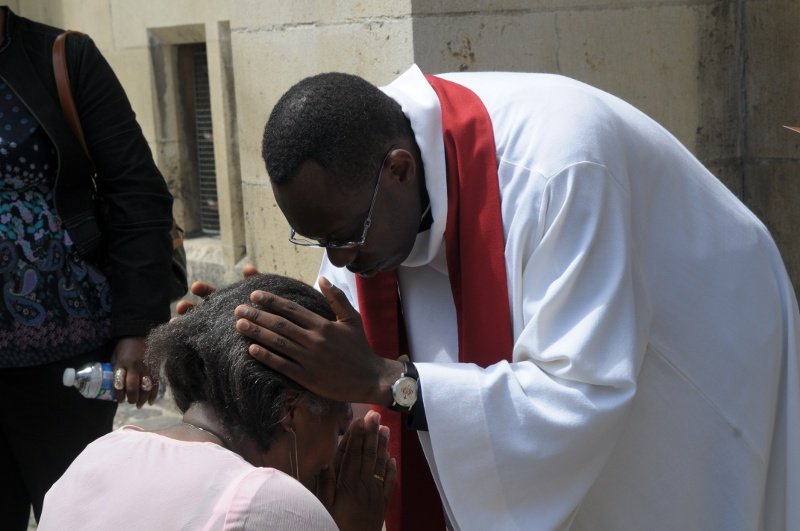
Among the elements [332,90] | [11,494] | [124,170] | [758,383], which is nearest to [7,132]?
[124,170]

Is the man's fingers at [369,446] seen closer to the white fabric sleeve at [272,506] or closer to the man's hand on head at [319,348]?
the man's hand on head at [319,348]

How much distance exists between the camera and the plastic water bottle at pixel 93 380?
3080mm

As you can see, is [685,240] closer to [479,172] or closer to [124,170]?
[479,172]

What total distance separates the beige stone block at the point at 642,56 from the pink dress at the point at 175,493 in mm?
2631

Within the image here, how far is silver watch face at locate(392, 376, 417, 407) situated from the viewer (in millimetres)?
2174

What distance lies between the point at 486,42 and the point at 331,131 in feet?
6.22

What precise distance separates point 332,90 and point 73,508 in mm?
924

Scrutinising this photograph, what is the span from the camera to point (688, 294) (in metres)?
2.34

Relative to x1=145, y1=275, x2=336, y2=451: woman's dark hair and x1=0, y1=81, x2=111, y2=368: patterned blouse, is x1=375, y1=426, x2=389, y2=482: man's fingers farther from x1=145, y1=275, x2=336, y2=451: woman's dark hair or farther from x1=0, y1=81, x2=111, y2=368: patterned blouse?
x1=0, y1=81, x2=111, y2=368: patterned blouse

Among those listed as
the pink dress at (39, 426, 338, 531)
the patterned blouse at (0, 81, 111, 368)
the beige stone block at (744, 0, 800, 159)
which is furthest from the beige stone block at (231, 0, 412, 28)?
the pink dress at (39, 426, 338, 531)

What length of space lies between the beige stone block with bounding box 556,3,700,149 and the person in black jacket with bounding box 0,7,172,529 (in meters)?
1.68

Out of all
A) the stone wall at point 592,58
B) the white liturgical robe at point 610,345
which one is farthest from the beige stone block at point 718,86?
the white liturgical robe at point 610,345

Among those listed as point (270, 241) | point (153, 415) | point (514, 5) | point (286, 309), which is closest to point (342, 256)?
point (286, 309)

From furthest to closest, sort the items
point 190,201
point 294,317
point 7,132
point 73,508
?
1. point 190,201
2. point 7,132
3. point 294,317
4. point 73,508
